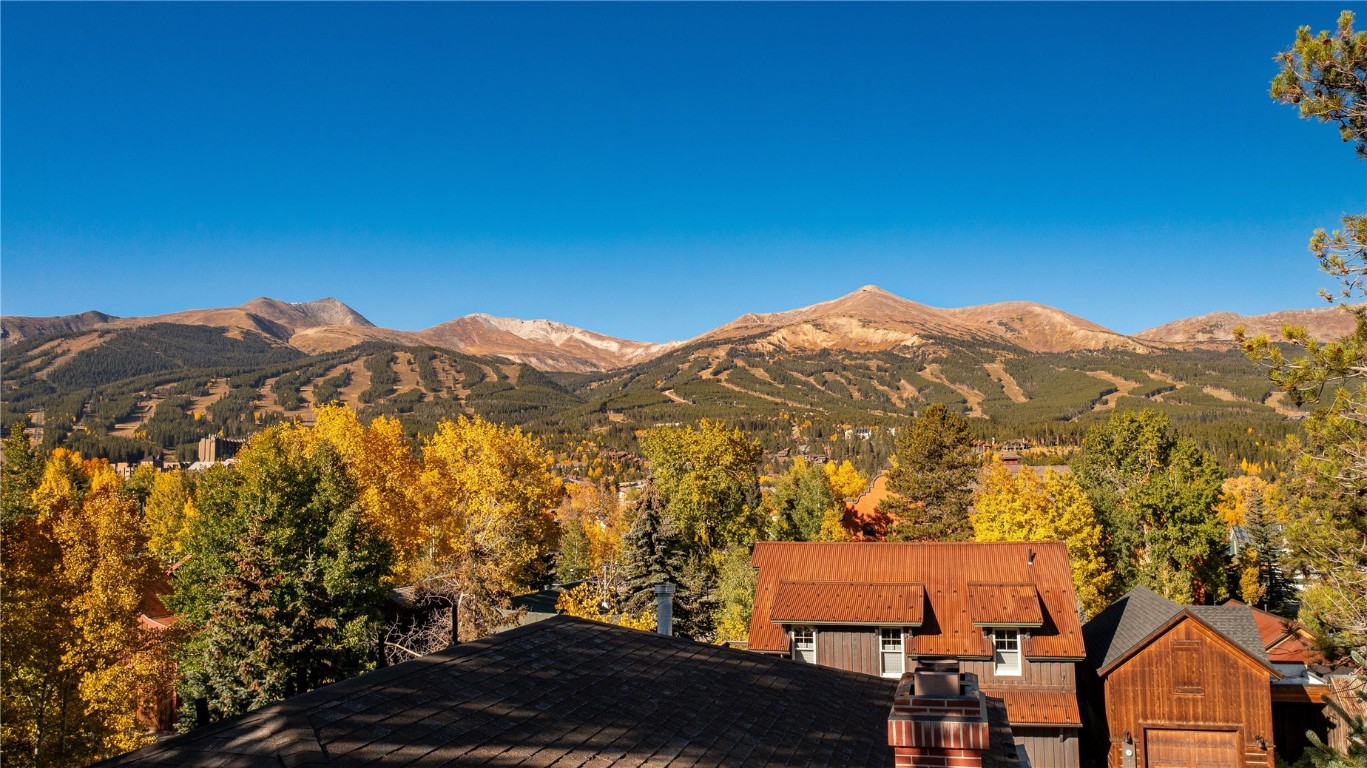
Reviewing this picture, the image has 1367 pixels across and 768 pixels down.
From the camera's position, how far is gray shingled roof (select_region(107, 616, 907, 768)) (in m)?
5.92

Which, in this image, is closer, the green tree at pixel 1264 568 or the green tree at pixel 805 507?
the green tree at pixel 1264 568

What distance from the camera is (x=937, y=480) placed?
48.5 meters

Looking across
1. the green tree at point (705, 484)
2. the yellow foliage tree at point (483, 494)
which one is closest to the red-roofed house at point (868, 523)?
the green tree at point (705, 484)

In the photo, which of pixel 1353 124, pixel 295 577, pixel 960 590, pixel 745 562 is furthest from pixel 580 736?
pixel 745 562

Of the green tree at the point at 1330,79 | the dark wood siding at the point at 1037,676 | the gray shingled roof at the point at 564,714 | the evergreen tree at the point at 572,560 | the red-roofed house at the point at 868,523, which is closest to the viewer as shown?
the gray shingled roof at the point at 564,714

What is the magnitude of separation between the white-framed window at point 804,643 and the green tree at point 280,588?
1445cm

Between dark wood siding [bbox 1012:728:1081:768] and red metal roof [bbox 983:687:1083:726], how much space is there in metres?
0.53

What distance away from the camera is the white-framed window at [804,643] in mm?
23734

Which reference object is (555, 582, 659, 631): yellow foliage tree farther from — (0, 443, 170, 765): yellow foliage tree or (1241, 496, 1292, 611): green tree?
(1241, 496, 1292, 611): green tree

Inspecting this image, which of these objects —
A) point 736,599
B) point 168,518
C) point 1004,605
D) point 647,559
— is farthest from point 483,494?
point 168,518

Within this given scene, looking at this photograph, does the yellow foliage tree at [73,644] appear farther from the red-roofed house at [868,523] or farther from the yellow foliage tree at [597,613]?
the red-roofed house at [868,523]

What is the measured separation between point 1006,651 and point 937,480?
1041 inches

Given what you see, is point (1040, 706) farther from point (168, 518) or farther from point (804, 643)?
point (168, 518)

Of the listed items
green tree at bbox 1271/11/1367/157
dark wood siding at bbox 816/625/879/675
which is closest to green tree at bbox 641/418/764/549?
dark wood siding at bbox 816/625/879/675
